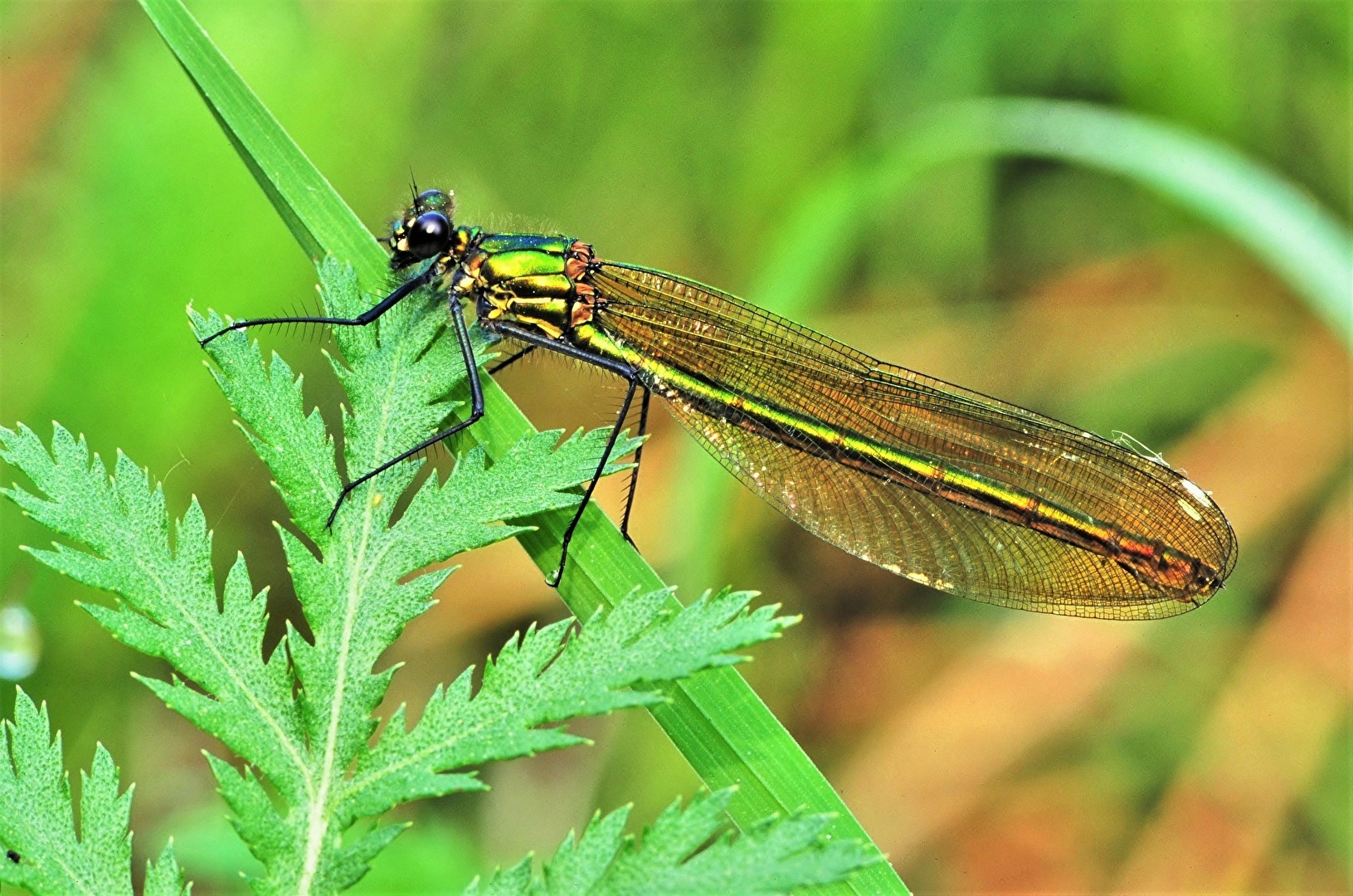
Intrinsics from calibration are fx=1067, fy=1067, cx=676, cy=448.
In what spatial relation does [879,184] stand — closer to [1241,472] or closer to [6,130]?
[1241,472]

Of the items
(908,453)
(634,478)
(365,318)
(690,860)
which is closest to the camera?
(690,860)

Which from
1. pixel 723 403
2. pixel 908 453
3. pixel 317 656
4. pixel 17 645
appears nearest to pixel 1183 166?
pixel 908 453

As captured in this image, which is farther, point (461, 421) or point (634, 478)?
point (634, 478)

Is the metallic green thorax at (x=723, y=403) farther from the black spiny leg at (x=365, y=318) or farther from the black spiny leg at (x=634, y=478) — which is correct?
the black spiny leg at (x=365, y=318)

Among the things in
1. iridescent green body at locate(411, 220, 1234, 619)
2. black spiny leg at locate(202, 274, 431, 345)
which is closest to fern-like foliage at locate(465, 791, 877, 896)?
black spiny leg at locate(202, 274, 431, 345)

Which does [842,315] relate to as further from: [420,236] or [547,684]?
[547,684]

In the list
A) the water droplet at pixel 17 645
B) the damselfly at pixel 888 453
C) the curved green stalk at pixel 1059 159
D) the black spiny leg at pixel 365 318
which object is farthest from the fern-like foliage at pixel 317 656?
the curved green stalk at pixel 1059 159

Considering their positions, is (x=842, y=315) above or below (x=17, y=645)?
above
